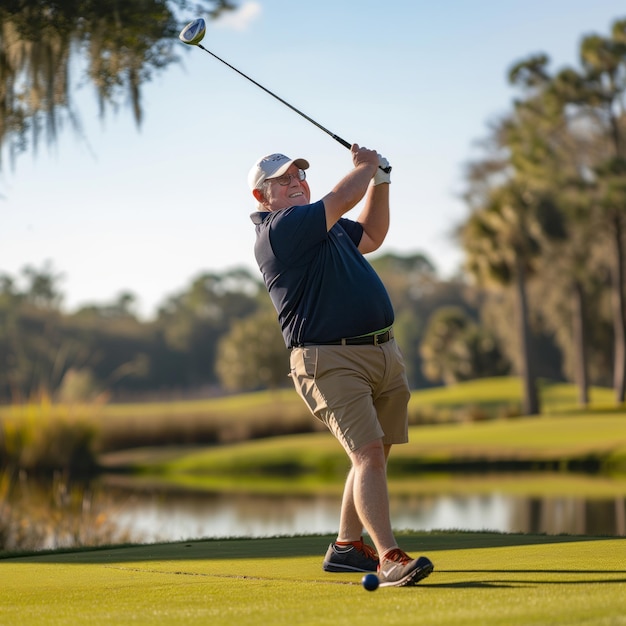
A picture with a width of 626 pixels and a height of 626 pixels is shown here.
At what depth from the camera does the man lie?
5191 mm

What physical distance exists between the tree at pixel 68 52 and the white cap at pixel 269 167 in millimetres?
3621

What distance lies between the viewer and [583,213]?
3912 cm

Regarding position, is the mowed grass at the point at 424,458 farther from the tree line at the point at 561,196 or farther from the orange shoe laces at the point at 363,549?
the orange shoe laces at the point at 363,549

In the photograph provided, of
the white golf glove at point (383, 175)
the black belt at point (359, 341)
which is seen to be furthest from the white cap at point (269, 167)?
the black belt at point (359, 341)

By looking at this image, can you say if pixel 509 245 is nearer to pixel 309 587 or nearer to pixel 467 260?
pixel 467 260

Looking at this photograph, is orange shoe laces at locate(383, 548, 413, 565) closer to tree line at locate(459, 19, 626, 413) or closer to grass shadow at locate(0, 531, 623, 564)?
grass shadow at locate(0, 531, 623, 564)

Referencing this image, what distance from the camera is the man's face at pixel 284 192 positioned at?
5.56 meters

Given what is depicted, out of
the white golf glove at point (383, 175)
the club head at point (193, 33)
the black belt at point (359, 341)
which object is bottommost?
the black belt at point (359, 341)

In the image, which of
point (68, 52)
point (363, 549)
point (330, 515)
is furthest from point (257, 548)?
point (330, 515)

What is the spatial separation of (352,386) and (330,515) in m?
13.1

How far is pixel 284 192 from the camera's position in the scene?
219 inches

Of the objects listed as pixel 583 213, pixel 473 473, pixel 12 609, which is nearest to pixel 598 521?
pixel 473 473

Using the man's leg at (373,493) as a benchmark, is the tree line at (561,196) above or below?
above

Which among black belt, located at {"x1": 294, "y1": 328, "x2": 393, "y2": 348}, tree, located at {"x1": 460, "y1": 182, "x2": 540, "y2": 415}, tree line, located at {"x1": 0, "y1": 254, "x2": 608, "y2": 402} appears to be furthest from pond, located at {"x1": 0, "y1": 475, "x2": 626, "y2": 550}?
tree line, located at {"x1": 0, "y1": 254, "x2": 608, "y2": 402}
